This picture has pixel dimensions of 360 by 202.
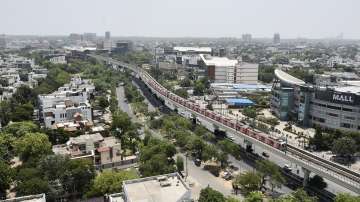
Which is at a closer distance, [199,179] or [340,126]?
[199,179]

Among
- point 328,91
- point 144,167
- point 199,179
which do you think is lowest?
point 199,179

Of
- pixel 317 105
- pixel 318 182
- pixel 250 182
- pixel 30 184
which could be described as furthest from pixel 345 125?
pixel 30 184

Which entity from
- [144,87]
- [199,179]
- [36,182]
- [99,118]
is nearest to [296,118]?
[199,179]

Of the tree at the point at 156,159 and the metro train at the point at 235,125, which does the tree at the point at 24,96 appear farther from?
the tree at the point at 156,159

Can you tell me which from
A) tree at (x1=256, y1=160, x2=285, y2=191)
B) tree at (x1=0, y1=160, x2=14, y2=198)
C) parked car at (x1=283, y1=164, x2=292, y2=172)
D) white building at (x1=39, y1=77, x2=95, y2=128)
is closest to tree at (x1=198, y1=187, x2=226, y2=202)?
tree at (x1=256, y1=160, x2=285, y2=191)

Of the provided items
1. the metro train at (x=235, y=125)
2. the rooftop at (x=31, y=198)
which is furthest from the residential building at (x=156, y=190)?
the metro train at (x=235, y=125)

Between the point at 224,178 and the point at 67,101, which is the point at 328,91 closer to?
the point at 224,178

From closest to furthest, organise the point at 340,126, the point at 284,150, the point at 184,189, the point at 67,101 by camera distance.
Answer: the point at 184,189, the point at 284,150, the point at 340,126, the point at 67,101
